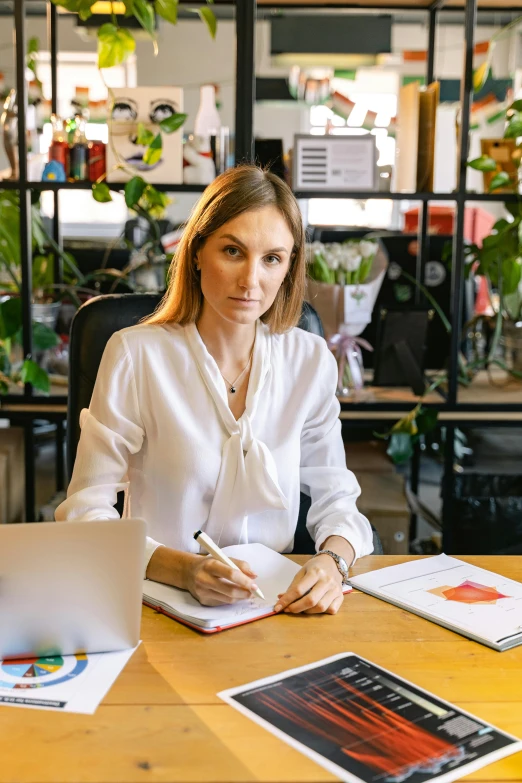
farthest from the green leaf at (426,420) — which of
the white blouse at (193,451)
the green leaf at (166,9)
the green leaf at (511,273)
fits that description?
the green leaf at (166,9)

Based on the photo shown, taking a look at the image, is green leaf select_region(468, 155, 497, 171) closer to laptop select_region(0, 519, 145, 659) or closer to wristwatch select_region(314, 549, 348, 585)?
wristwatch select_region(314, 549, 348, 585)

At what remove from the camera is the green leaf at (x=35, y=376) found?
8.43ft

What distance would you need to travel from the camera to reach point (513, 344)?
2.92 metres

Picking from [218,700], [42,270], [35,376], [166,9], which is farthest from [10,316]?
[218,700]

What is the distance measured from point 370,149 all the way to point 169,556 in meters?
1.67

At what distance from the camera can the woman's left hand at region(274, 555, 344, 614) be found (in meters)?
1.30

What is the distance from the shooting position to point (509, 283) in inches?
111

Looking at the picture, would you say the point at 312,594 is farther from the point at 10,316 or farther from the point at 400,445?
the point at 10,316

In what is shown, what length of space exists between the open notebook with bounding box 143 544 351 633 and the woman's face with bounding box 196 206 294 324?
45cm

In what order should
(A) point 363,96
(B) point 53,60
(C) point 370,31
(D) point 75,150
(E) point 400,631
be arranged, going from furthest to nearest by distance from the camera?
1. (A) point 363,96
2. (C) point 370,31
3. (B) point 53,60
4. (D) point 75,150
5. (E) point 400,631

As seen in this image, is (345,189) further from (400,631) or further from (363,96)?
(363,96)

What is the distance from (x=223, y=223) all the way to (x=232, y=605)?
694 mm

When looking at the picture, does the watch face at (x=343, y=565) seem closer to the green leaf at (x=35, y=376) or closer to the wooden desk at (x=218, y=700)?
the wooden desk at (x=218, y=700)

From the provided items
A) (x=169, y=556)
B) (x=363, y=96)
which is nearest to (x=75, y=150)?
(x=169, y=556)
